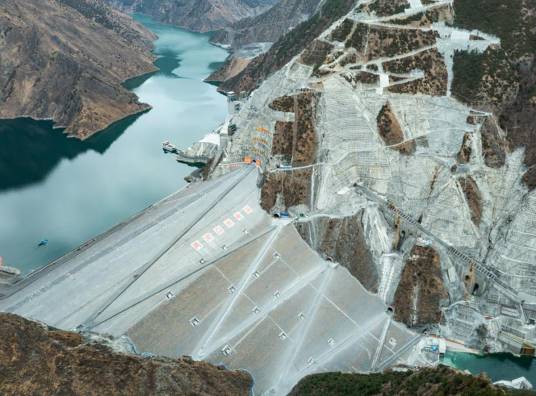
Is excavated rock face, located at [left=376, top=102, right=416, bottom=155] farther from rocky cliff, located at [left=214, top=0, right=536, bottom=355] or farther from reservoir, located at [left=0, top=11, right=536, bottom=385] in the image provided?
reservoir, located at [left=0, top=11, right=536, bottom=385]

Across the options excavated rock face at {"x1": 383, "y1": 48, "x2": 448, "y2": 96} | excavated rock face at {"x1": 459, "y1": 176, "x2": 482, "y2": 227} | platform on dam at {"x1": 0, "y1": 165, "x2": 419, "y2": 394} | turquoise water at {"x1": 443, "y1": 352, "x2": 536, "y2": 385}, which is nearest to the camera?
platform on dam at {"x1": 0, "y1": 165, "x2": 419, "y2": 394}

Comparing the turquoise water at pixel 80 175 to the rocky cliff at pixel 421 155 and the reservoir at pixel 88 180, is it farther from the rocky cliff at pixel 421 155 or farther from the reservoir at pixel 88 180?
the rocky cliff at pixel 421 155

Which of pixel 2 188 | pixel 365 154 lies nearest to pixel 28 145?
pixel 2 188

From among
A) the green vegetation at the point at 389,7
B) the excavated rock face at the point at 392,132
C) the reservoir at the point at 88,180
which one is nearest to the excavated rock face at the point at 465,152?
the excavated rock face at the point at 392,132

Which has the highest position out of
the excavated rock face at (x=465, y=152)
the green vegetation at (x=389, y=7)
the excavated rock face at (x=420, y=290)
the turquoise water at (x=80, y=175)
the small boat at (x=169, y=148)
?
the green vegetation at (x=389, y=7)

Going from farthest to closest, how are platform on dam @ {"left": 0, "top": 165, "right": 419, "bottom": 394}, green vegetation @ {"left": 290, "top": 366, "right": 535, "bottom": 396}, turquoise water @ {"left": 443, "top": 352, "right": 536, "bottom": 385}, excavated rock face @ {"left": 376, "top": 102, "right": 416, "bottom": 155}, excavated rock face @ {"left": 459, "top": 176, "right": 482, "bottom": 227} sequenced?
excavated rock face @ {"left": 376, "top": 102, "right": 416, "bottom": 155}
excavated rock face @ {"left": 459, "top": 176, "right": 482, "bottom": 227}
turquoise water @ {"left": 443, "top": 352, "right": 536, "bottom": 385}
platform on dam @ {"left": 0, "top": 165, "right": 419, "bottom": 394}
green vegetation @ {"left": 290, "top": 366, "right": 535, "bottom": 396}

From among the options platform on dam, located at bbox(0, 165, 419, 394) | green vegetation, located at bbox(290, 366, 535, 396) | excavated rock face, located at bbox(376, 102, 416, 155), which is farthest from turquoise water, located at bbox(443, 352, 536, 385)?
excavated rock face, located at bbox(376, 102, 416, 155)
